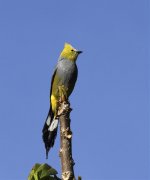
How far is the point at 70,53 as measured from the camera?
4926 mm

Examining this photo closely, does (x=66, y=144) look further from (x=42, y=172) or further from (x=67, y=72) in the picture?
(x=67, y=72)

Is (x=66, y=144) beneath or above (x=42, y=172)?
above

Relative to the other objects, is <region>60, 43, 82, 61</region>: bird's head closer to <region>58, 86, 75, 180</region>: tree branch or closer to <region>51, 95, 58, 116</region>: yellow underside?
<region>51, 95, 58, 116</region>: yellow underside

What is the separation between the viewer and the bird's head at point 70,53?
193 inches

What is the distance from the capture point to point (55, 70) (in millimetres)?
4895

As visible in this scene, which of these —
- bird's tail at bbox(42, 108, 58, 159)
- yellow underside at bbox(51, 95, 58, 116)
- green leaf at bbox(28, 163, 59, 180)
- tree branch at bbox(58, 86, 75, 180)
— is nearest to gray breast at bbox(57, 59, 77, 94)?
yellow underside at bbox(51, 95, 58, 116)

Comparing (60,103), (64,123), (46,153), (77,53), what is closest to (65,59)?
(77,53)

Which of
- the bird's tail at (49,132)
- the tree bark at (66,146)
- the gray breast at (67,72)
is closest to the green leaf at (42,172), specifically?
the tree bark at (66,146)

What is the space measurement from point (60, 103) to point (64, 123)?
37cm

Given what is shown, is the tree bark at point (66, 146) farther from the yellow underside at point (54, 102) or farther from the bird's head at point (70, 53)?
the bird's head at point (70, 53)

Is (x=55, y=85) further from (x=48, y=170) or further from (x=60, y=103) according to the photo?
(x=48, y=170)

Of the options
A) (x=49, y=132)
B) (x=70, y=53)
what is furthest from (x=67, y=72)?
(x=49, y=132)

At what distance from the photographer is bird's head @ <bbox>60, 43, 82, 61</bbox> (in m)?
4.90

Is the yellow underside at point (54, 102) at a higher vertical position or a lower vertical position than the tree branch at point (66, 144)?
higher
